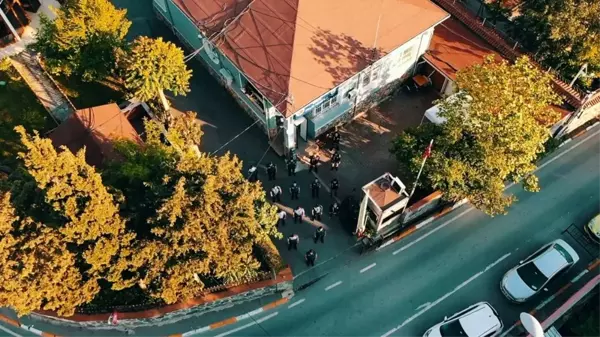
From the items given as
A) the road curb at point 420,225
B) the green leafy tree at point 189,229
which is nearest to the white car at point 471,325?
the road curb at point 420,225

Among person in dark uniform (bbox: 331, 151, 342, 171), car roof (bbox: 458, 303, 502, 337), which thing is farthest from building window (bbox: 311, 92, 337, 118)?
car roof (bbox: 458, 303, 502, 337)

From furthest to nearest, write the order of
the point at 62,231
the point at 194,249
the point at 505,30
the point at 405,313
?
1. the point at 505,30
2. the point at 405,313
3. the point at 194,249
4. the point at 62,231

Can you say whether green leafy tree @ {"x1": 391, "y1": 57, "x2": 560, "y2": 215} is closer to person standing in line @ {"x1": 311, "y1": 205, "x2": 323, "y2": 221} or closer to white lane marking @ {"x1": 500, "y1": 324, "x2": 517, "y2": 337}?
person standing in line @ {"x1": 311, "y1": 205, "x2": 323, "y2": 221}

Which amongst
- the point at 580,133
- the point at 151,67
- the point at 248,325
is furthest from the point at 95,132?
the point at 580,133

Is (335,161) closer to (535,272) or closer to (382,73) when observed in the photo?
A: (382,73)

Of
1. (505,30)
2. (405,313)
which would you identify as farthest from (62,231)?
(505,30)

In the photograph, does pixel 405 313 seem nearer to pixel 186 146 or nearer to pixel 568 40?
pixel 186 146
